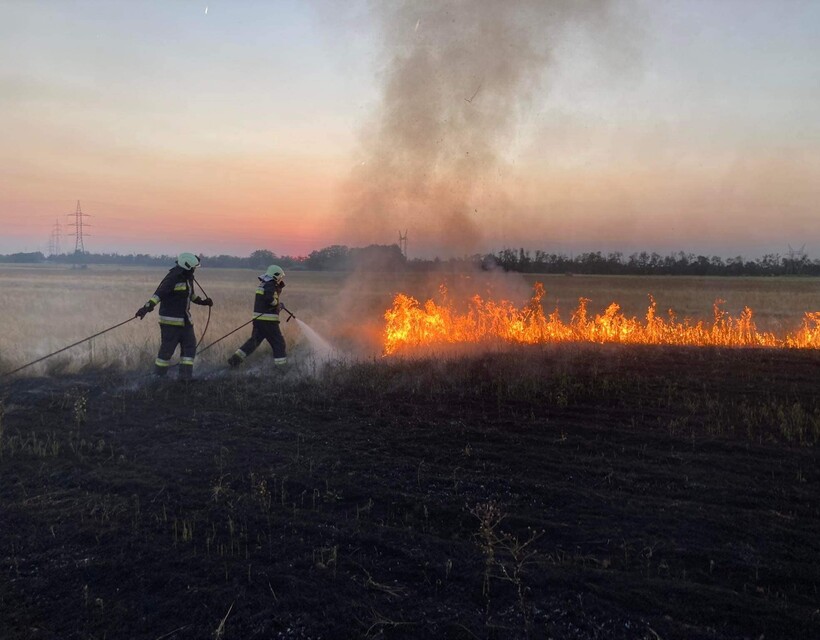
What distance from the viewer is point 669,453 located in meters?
5.62

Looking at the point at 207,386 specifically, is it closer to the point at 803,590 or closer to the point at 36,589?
the point at 36,589

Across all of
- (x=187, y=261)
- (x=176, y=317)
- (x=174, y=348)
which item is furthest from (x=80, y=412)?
(x=187, y=261)

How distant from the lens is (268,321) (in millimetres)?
10453

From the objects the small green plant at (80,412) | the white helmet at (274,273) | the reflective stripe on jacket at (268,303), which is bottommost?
the small green plant at (80,412)

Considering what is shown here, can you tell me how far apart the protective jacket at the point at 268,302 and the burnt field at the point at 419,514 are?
245cm

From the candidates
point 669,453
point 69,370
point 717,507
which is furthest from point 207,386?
point 717,507

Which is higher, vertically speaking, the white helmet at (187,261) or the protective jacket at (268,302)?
the white helmet at (187,261)

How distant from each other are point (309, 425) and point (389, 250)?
311 inches

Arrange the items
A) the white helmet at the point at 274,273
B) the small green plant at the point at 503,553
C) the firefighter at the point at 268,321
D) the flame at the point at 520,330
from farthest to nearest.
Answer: the flame at the point at 520,330, the white helmet at the point at 274,273, the firefighter at the point at 268,321, the small green plant at the point at 503,553

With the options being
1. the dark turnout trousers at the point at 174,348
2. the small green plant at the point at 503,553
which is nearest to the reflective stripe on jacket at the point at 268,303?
the dark turnout trousers at the point at 174,348

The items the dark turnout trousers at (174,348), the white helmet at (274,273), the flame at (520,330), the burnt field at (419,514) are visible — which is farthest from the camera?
the flame at (520,330)

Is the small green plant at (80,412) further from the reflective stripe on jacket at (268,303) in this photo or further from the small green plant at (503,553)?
the small green plant at (503,553)

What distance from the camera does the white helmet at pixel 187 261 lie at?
973cm

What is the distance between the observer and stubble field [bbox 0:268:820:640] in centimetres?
315
